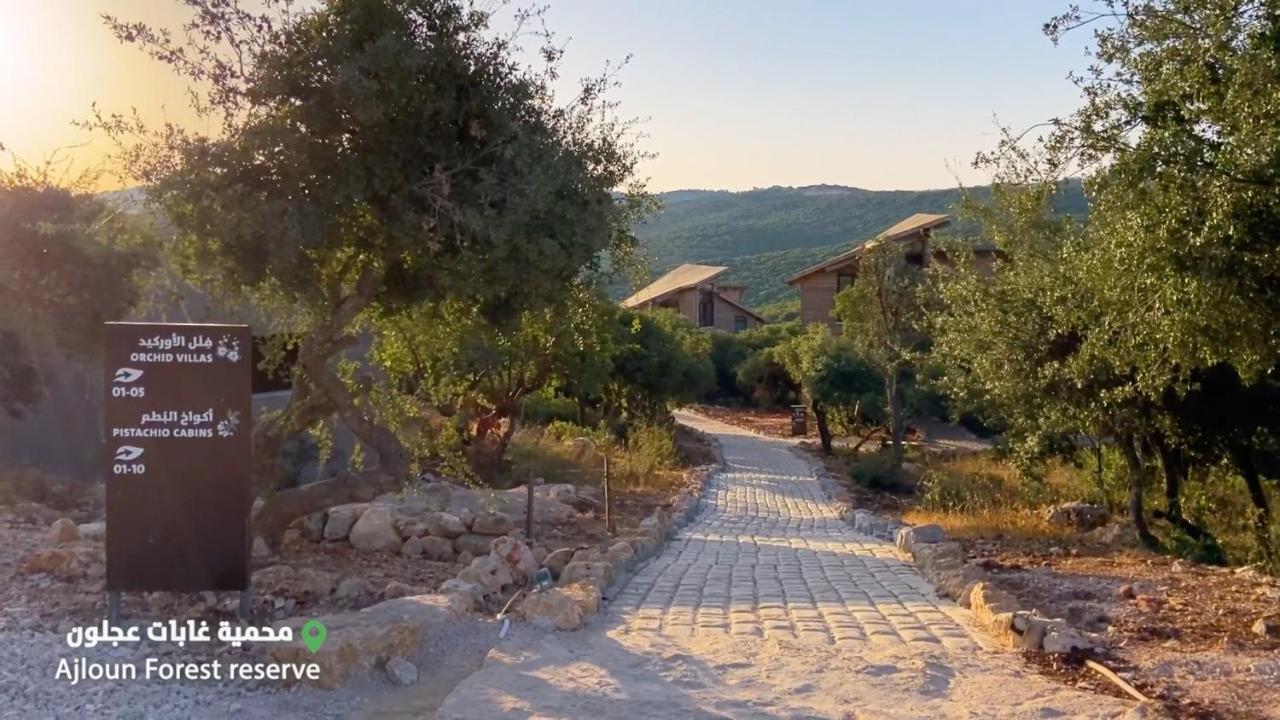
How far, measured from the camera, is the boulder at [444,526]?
40.6 feet

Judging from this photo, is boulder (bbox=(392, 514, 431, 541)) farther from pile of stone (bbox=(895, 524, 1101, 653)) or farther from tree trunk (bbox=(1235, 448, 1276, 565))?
tree trunk (bbox=(1235, 448, 1276, 565))

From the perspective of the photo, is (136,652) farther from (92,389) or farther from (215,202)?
(92,389)

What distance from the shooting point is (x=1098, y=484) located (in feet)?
69.0

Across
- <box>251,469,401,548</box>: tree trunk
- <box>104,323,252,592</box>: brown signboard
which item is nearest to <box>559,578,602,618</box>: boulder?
<box>251,469,401,548</box>: tree trunk

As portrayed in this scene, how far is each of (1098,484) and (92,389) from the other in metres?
16.6

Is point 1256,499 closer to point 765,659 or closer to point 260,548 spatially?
point 765,659

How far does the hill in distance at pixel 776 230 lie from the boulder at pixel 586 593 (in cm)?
7919

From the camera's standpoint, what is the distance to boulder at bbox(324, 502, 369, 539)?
1242cm

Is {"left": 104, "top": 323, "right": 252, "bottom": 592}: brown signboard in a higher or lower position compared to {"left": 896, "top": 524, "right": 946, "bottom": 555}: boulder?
higher

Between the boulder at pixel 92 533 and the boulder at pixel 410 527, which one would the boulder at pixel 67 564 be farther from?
the boulder at pixel 410 527

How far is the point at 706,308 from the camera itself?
6544 centimetres

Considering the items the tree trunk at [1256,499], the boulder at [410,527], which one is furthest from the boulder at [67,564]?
the tree trunk at [1256,499]

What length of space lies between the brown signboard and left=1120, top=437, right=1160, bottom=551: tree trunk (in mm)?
13238

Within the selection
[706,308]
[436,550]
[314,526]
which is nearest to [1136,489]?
[436,550]
